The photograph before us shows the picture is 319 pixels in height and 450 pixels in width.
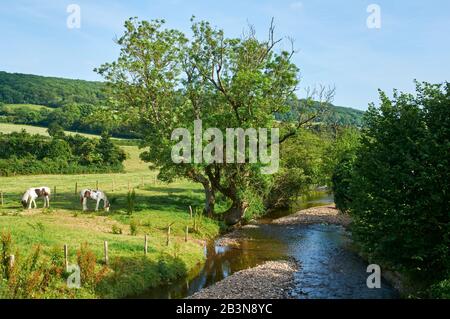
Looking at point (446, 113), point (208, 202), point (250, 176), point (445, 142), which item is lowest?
point (208, 202)

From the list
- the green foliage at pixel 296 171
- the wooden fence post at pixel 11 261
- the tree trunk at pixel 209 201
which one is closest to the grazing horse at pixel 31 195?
the tree trunk at pixel 209 201

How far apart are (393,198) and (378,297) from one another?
6.18 metres

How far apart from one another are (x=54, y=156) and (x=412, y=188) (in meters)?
78.3

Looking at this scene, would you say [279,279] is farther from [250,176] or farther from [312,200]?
[312,200]

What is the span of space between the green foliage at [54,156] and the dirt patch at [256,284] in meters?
63.6

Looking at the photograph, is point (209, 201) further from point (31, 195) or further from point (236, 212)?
point (31, 195)

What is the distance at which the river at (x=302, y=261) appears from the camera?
22.7 meters

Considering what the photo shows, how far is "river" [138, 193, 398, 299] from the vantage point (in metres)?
22.7

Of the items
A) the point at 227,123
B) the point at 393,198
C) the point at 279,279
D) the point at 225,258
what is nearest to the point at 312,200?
the point at 227,123

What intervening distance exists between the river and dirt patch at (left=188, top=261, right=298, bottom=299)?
69cm

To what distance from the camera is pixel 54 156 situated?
83.4 meters

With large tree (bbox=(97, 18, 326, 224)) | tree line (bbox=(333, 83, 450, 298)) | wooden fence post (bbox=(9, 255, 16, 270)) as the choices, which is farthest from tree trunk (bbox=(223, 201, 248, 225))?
wooden fence post (bbox=(9, 255, 16, 270))

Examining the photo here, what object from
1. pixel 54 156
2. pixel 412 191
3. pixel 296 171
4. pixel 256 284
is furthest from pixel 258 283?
pixel 54 156

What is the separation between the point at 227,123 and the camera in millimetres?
38938
